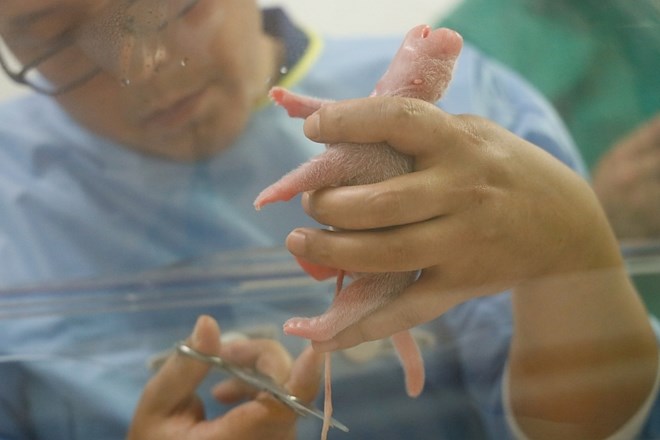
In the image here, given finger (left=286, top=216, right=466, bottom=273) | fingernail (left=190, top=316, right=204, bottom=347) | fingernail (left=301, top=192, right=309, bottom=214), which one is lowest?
fingernail (left=190, top=316, right=204, bottom=347)

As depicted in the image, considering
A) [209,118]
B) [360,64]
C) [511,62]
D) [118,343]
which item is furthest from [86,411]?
[511,62]

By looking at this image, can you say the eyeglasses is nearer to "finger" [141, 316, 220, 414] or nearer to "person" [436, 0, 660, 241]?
"finger" [141, 316, 220, 414]

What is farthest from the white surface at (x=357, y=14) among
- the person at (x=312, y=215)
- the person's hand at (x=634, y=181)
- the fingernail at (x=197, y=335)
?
the fingernail at (x=197, y=335)

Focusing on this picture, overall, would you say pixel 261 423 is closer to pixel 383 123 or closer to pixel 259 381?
pixel 259 381

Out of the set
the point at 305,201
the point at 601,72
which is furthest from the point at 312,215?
the point at 601,72

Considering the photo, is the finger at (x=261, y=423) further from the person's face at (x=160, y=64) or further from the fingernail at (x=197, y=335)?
the person's face at (x=160, y=64)

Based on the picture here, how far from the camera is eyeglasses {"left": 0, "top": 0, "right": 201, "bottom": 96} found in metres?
0.52

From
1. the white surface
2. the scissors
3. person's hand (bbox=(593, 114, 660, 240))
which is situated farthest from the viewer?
the white surface

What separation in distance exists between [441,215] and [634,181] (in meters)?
0.44

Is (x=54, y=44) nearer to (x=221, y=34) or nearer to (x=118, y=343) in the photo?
(x=221, y=34)

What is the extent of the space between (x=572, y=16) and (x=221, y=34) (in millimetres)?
821

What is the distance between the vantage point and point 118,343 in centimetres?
70

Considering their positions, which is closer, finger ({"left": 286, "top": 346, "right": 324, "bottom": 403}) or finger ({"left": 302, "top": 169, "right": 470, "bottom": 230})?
finger ({"left": 302, "top": 169, "right": 470, "bottom": 230})

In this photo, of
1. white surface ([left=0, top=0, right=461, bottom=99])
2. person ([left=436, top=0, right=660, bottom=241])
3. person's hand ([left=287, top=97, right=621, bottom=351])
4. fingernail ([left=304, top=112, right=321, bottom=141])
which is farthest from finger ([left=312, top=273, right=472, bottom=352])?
white surface ([left=0, top=0, right=461, bottom=99])
